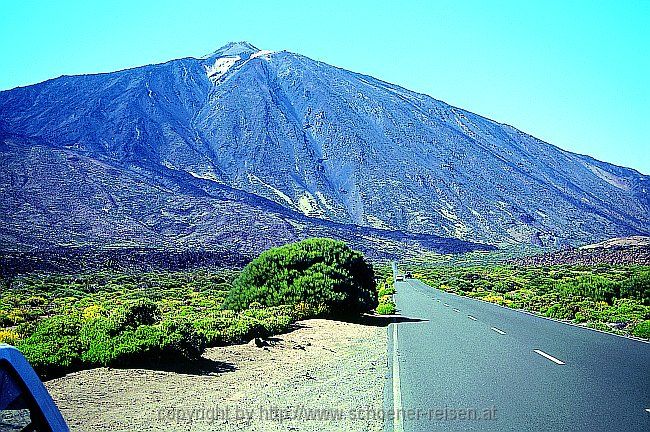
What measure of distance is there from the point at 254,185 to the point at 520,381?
147552 mm

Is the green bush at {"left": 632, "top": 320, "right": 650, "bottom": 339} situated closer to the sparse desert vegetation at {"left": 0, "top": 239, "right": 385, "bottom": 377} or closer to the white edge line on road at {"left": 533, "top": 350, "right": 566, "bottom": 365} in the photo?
the white edge line on road at {"left": 533, "top": 350, "right": 566, "bottom": 365}

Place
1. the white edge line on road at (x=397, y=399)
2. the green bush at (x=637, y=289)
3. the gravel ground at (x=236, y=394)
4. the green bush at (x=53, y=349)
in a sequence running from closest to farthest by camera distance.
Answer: the white edge line on road at (x=397, y=399)
the gravel ground at (x=236, y=394)
the green bush at (x=53, y=349)
the green bush at (x=637, y=289)

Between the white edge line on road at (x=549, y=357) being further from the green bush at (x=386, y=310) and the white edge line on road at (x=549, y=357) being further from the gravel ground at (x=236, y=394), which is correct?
the green bush at (x=386, y=310)

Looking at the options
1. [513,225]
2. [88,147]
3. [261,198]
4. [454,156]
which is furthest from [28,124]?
[513,225]

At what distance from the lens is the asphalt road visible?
6.72 m

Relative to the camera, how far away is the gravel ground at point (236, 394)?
7059mm

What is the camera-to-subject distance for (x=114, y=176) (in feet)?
419

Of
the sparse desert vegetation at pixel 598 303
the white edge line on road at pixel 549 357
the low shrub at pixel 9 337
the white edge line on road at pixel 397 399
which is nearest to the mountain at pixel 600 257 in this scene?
the sparse desert vegetation at pixel 598 303

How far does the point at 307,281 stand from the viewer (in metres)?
20.9

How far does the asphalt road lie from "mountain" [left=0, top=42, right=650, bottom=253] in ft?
267

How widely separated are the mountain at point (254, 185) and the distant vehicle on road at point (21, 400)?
8856 centimetres

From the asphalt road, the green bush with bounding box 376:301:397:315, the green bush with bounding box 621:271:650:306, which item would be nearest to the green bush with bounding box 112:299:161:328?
the asphalt road

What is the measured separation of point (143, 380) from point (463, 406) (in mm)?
4702

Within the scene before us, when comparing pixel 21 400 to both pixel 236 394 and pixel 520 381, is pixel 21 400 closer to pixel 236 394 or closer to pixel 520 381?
pixel 236 394
